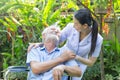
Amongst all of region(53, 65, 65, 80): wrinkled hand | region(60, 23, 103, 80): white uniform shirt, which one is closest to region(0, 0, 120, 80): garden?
region(60, 23, 103, 80): white uniform shirt

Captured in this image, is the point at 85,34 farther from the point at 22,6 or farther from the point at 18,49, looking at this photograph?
the point at 18,49

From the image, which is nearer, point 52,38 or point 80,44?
point 52,38

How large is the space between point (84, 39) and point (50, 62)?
1.48 ft

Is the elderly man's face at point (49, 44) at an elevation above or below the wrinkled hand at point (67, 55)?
above

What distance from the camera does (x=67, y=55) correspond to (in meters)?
2.93

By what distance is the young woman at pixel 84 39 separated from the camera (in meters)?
2.99

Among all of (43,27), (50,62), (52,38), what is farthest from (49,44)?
(43,27)

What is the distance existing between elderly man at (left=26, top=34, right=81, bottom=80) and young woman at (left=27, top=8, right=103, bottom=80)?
4.9 inches

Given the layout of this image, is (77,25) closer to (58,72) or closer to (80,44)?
(80,44)

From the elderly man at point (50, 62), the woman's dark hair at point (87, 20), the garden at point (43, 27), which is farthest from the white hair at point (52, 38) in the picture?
the garden at point (43, 27)

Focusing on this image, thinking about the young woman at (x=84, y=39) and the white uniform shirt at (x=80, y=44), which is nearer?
the young woman at (x=84, y=39)

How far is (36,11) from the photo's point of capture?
519cm

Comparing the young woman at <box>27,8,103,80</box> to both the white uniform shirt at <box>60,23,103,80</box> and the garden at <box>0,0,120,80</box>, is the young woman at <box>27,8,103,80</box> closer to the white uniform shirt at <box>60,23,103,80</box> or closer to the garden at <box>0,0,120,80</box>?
the white uniform shirt at <box>60,23,103,80</box>

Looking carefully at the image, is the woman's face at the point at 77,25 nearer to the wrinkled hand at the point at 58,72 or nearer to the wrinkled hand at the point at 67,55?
the wrinkled hand at the point at 67,55
